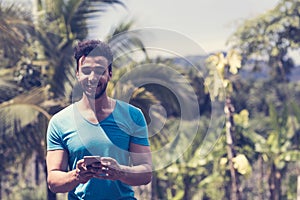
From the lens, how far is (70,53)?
431 inches

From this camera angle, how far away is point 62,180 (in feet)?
8.83

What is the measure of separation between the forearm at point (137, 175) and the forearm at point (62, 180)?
0.17 m

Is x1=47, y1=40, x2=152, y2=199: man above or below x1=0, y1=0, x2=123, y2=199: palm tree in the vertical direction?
below

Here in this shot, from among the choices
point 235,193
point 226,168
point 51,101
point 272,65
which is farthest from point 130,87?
point 272,65

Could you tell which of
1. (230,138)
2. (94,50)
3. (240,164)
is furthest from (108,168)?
(230,138)

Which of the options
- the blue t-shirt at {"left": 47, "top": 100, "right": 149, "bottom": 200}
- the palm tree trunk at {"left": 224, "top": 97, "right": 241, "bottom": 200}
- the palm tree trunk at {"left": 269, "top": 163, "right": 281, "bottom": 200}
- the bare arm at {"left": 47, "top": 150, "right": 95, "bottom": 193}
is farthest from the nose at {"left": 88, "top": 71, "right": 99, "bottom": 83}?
the palm tree trunk at {"left": 269, "top": 163, "right": 281, "bottom": 200}

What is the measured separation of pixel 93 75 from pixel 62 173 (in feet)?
1.16

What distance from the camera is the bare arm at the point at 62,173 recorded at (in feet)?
8.52

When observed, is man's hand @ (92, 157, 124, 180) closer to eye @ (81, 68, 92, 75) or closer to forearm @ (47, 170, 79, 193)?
forearm @ (47, 170, 79, 193)

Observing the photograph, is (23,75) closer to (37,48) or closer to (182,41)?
(37,48)

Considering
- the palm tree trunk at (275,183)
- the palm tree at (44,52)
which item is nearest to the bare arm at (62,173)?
the palm tree at (44,52)

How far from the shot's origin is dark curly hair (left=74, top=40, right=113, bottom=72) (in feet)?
9.14

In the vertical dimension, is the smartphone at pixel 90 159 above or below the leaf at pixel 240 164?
above

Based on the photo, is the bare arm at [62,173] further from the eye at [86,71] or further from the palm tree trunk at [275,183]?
the palm tree trunk at [275,183]
